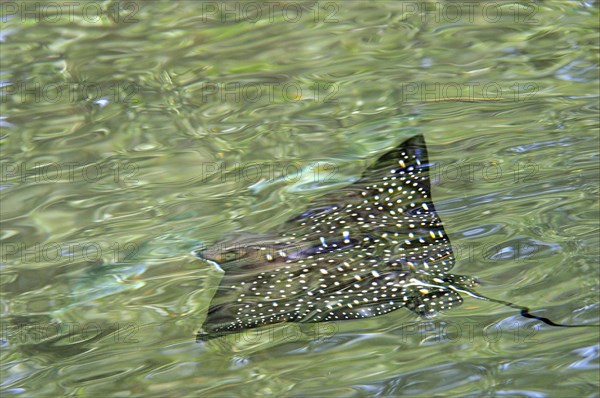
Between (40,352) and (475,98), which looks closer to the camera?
(40,352)

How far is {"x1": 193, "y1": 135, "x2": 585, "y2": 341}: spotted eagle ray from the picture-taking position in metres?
3.30

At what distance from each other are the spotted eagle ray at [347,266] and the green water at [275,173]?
0.21 metres

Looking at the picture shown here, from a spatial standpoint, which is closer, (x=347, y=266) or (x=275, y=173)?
(x=347, y=266)

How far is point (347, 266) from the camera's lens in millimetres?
3355

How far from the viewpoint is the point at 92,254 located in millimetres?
3832

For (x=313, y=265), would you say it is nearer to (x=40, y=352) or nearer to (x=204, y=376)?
(x=204, y=376)

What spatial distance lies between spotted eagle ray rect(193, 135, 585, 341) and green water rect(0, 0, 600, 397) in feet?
0.70

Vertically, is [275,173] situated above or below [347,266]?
above

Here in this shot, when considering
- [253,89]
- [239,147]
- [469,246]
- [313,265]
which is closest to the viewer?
[313,265]

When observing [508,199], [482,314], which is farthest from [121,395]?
[508,199]

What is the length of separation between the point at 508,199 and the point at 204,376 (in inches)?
80.2

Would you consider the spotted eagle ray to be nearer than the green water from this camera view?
Yes

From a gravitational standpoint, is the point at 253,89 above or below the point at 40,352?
above

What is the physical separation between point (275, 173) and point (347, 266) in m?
0.99
